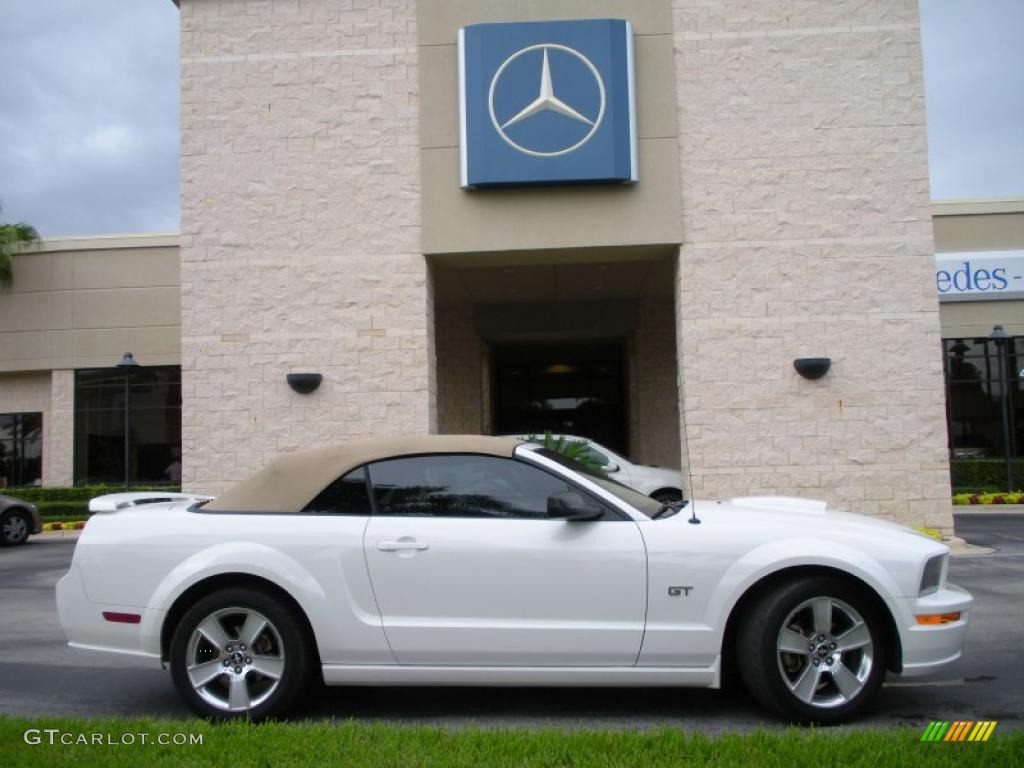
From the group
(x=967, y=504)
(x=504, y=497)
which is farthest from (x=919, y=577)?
(x=967, y=504)

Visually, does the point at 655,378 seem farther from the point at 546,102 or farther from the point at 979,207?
the point at 979,207

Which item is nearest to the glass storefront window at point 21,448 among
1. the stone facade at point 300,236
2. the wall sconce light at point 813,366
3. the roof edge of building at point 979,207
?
the stone facade at point 300,236

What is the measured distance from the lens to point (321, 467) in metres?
5.30

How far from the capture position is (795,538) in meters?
4.80

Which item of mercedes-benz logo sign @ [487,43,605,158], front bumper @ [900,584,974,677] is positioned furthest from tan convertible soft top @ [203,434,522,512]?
mercedes-benz logo sign @ [487,43,605,158]

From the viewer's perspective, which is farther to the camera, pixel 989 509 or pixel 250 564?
pixel 989 509

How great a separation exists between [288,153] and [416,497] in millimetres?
9986

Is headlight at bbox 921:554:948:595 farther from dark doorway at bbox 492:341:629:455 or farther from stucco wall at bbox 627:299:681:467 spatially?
dark doorway at bbox 492:341:629:455

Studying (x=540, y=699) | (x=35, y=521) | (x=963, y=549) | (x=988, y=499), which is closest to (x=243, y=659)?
(x=540, y=699)

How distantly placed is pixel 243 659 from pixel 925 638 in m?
3.47

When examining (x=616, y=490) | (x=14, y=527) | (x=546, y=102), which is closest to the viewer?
(x=616, y=490)

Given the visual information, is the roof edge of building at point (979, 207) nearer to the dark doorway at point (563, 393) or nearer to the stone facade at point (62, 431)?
the dark doorway at point (563, 393)

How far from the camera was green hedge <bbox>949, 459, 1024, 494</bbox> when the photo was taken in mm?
22453

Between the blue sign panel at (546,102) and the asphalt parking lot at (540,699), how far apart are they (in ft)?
27.0
